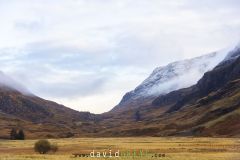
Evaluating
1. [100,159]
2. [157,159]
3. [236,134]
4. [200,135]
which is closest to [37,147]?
[100,159]

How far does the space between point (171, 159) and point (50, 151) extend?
35828mm

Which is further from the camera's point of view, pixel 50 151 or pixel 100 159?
pixel 50 151

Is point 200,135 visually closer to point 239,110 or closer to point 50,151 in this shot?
point 239,110

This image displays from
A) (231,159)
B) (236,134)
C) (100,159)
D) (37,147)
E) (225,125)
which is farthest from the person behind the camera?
(225,125)

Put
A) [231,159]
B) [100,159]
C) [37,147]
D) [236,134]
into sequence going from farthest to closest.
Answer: [236,134], [37,147], [100,159], [231,159]

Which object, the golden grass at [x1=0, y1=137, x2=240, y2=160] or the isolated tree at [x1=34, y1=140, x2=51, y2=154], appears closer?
the golden grass at [x1=0, y1=137, x2=240, y2=160]

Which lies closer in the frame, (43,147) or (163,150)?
(43,147)

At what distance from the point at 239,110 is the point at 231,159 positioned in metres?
147

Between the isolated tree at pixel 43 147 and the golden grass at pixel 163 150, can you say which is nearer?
the golden grass at pixel 163 150

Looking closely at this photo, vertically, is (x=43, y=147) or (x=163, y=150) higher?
(x=43, y=147)

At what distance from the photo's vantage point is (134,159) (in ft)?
187

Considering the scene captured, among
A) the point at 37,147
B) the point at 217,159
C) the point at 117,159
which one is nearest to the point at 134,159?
the point at 117,159

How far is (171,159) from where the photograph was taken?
186 ft

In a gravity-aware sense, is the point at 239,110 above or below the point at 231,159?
above
